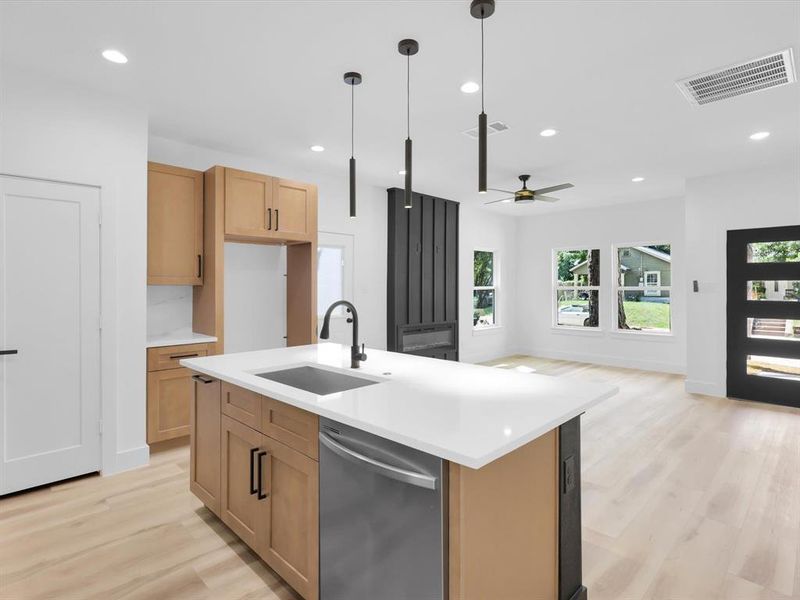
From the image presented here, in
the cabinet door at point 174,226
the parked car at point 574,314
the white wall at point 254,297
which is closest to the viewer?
the cabinet door at point 174,226

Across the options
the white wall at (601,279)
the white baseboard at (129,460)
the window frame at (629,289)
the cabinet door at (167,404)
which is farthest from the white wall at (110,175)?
the window frame at (629,289)

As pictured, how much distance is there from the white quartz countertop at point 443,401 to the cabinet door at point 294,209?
6.59ft

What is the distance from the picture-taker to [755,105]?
3.36m

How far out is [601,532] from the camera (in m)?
2.42

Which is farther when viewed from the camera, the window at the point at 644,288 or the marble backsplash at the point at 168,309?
the window at the point at 644,288

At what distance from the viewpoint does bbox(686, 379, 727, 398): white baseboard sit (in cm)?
542

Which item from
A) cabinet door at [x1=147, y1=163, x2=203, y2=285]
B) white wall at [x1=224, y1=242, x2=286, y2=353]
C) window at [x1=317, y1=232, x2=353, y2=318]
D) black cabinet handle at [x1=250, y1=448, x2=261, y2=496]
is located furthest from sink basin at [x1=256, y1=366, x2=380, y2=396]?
window at [x1=317, y1=232, x2=353, y2=318]

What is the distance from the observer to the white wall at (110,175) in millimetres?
2809

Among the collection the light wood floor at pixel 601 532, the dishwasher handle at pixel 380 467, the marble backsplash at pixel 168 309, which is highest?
the marble backsplash at pixel 168 309

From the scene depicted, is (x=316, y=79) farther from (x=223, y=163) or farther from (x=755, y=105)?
(x=755, y=105)

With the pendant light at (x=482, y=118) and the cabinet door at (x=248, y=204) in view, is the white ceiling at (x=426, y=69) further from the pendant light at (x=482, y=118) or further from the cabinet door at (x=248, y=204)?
the cabinet door at (x=248, y=204)

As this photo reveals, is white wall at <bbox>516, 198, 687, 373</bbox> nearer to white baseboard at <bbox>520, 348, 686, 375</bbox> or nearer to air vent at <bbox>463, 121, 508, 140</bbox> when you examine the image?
white baseboard at <bbox>520, 348, 686, 375</bbox>

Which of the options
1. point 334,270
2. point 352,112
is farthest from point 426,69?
point 334,270

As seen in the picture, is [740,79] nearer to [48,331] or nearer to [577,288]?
[48,331]
